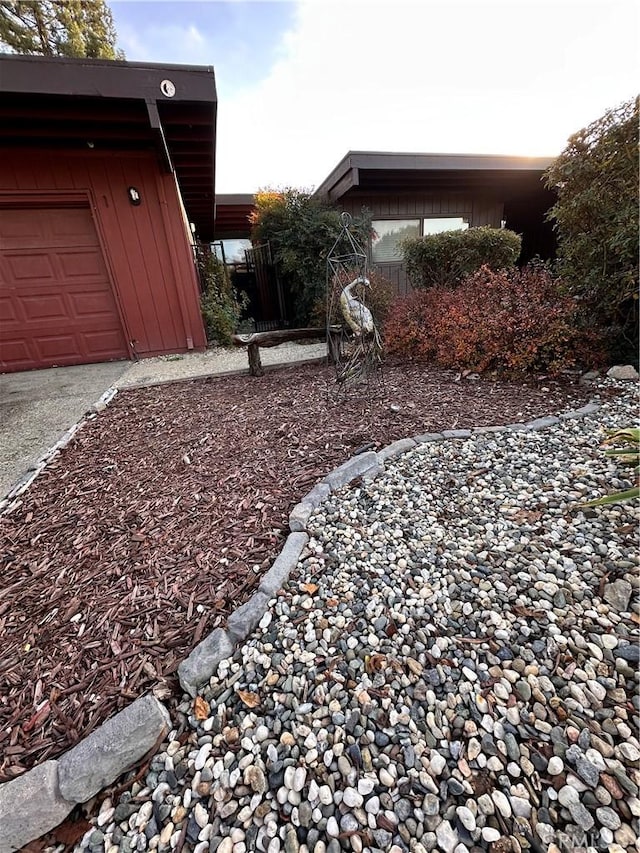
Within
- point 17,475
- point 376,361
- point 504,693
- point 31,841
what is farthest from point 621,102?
point 17,475

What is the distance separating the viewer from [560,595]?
116 cm

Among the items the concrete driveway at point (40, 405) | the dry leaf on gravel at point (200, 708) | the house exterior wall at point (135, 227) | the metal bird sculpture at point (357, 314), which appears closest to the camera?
the dry leaf on gravel at point (200, 708)

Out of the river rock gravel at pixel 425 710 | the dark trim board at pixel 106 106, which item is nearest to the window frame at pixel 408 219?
the dark trim board at pixel 106 106

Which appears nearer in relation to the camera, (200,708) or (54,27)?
(200,708)

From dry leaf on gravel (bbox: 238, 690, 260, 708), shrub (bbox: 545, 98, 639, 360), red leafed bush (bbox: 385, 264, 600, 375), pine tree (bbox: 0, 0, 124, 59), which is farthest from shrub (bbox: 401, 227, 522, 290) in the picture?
pine tree (bbox: 0, 0, 124, 59)

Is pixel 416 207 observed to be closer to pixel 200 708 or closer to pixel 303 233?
pixel 303 233

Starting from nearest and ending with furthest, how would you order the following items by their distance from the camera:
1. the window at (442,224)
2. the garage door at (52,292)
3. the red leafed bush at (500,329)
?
the red leafed bush at (500,329) → the garage door at (52,292) → the window at (442,224)

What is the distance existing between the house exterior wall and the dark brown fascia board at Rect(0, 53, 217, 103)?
1.10 meters

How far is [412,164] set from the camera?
6102 mm

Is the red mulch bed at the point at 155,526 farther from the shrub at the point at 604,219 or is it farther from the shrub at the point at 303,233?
the shrub at the point at 303,233

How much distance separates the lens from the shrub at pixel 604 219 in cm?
267

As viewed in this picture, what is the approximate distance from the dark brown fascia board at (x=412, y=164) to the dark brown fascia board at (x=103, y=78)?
108 inches

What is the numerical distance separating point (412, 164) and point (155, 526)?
6962 mm

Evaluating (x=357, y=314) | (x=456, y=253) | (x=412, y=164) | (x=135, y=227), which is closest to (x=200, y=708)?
(x=357, y=314)
